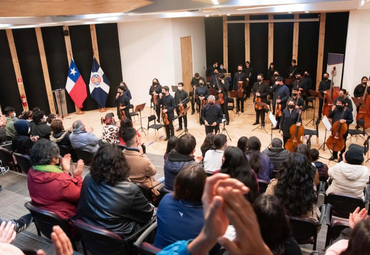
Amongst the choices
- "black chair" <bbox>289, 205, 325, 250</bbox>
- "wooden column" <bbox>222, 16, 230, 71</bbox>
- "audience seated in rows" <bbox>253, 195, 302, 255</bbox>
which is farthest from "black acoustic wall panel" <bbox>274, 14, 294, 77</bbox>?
"audience seated in rows" <bbox>253, 195, 302, 255</bbox>

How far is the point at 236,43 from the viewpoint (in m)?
13.8

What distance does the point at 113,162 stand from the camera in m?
2.95

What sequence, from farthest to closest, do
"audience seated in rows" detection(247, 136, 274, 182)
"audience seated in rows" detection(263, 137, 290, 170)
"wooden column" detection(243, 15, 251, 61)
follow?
"wooden column" detection(243, 15, 251, 61) → "audience seated in rows" detection(263, 137, 290, 170) → "audience seated in rows" detection(247, 136, 274, 182)

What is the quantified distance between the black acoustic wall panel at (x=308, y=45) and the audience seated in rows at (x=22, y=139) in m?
10.1

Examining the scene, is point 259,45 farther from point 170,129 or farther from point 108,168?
point 108,168

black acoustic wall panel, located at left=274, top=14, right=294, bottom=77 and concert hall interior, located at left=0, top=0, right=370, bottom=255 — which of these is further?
black acoustic wall panel, located at left=274, top=14, right=294, bottom=77

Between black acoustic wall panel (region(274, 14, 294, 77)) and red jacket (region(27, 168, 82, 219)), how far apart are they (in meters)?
11.3

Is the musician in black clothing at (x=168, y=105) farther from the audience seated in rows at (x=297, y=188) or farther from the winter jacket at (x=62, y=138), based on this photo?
the audience seated in rows at (x=297, y=188)

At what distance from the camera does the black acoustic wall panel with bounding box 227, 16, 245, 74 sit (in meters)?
13.7

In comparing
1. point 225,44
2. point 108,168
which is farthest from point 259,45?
point 108,168

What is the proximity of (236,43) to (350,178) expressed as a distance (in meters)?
10.7

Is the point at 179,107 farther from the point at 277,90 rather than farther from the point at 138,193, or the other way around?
the point at 138,193

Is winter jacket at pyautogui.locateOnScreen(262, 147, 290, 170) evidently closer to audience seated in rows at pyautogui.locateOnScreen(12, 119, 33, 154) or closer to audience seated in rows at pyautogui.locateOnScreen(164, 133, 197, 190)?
audience seated in rows at pyautogui.locateOnScreen(164, 133, 197, 190)

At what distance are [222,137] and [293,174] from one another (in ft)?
4.60
